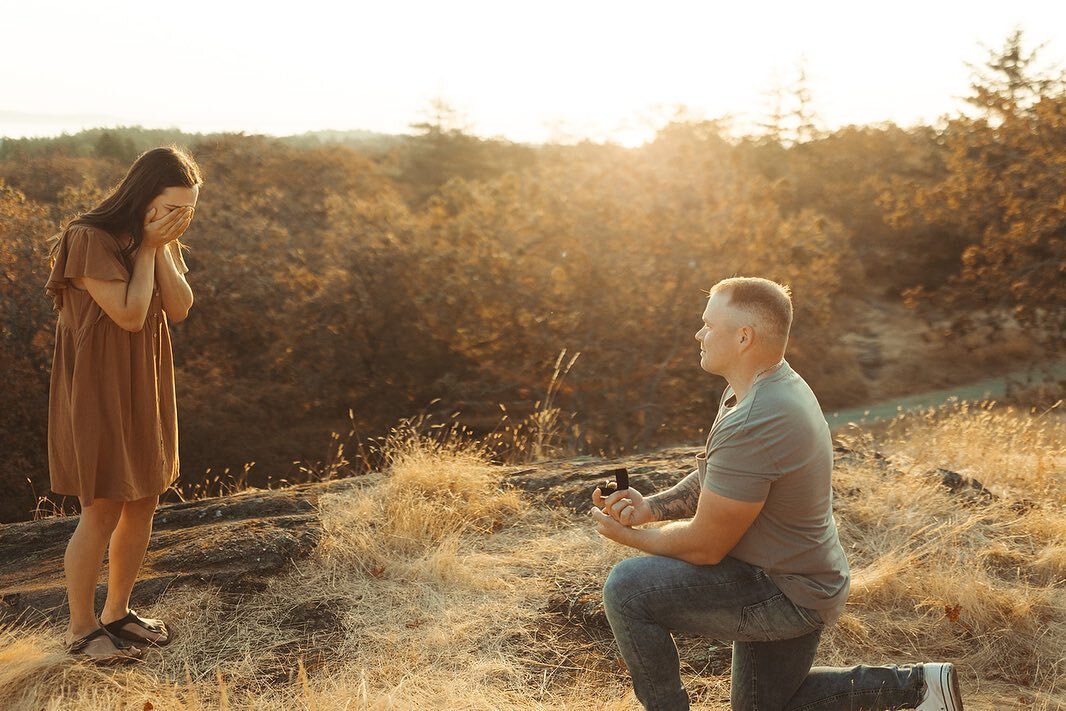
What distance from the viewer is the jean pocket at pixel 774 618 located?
7.66ft

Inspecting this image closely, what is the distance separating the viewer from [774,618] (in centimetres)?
234

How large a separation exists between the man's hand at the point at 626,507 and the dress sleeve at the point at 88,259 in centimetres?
185

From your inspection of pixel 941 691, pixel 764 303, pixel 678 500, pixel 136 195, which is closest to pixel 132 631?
pixel 136 195

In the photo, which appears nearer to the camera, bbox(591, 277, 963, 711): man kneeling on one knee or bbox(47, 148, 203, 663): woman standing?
bbox(591, 277, 963, 711): man kneeling on one knee

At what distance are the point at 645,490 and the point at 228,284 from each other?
10120mm

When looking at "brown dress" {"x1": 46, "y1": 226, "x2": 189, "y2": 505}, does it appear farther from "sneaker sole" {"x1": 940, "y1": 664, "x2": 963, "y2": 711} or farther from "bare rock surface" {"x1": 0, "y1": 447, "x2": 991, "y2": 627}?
"sneaker sole" {"x1": 940, "y1": 664, "x2": 963, "y2": 711}

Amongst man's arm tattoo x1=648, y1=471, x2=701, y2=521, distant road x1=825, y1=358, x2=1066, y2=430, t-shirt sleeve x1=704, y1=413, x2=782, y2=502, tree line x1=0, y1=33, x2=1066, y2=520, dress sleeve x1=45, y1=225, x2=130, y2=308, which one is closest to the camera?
t-shirt sleeve x1=704, y1=413, x2=782, y2=502

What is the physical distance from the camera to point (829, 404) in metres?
18.1

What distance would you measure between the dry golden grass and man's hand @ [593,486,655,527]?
801 mm

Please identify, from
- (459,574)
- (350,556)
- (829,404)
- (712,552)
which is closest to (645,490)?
(459,574)

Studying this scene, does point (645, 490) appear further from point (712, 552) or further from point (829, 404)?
point (829, 404)

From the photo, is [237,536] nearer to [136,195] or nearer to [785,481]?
[136,195]

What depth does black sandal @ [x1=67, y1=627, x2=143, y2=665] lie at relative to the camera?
332cm

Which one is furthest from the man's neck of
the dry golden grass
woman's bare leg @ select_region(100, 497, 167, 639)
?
woman's bare leg @ select_region(100, 497, 167, 639)
